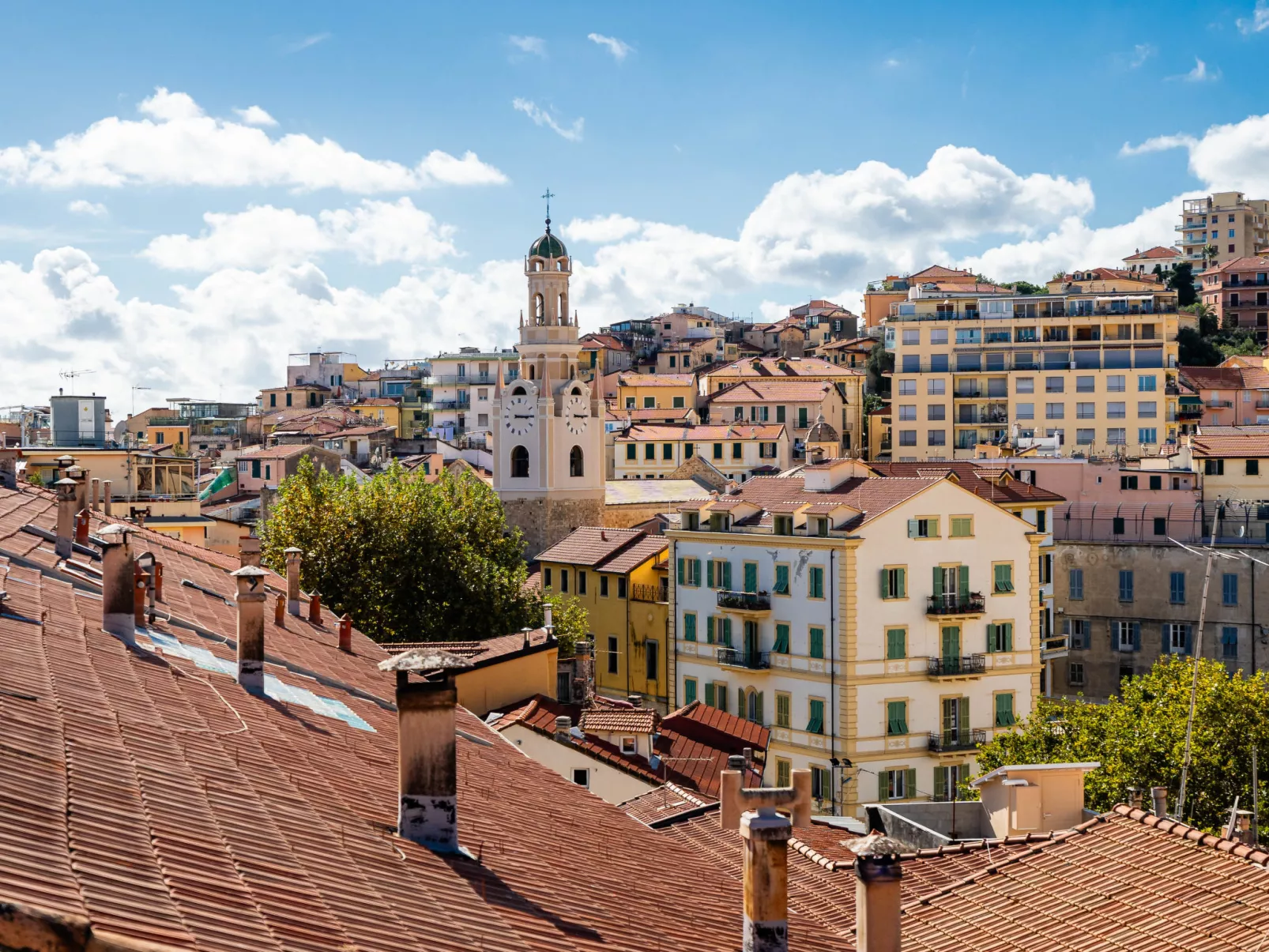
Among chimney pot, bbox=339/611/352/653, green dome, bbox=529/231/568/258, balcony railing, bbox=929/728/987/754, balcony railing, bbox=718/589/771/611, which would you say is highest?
green dome, bbox=529/231/568/258

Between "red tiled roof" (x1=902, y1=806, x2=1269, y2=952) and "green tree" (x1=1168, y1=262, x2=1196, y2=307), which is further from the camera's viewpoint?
"green tree" (x1=1168, y1=262, x2=1196, y2=307)


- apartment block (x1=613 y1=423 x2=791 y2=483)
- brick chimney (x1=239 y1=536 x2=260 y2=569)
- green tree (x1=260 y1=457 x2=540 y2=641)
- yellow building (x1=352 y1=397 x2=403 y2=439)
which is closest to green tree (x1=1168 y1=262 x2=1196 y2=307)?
apartment block (x1=613 y1=423 x2=791 y2=483)

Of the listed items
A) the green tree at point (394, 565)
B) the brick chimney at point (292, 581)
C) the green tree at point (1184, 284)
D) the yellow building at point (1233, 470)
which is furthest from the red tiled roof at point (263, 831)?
the green tree at point (1184, 284)

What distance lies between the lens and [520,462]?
76.2m

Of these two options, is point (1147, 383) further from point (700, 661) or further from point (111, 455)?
point (111, 455)

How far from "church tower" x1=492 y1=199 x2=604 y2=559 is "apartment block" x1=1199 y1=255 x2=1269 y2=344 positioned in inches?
3015

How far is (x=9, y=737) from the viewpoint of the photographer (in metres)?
7.00

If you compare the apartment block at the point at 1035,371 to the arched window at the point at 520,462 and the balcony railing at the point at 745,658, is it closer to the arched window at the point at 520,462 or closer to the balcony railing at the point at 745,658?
the arched window at the point at 520,462

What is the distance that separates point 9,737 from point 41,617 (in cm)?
499

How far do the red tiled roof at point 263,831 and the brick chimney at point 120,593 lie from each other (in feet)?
0.51

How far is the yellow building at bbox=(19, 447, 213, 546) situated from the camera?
149ft

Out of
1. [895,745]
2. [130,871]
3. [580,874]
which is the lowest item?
[895,745]

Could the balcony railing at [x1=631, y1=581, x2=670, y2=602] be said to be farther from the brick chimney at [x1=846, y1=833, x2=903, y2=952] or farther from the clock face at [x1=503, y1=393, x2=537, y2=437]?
A: the brick chimney at [x1=846, y1=833, x2=903, y2=952]

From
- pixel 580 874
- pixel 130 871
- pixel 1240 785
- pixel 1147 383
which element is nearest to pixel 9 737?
pixel 130 871
